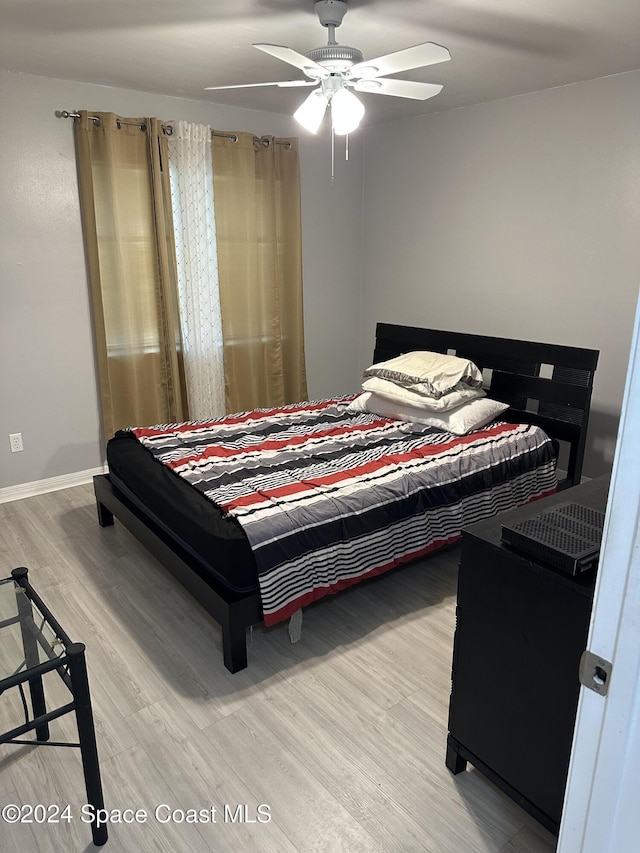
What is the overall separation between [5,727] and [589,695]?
6.48 ft

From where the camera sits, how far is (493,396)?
3900 millimetres

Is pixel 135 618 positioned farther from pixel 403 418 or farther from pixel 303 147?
pixel 303 147

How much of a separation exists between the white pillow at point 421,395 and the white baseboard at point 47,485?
1986 millimetres

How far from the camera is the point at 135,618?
264 cm

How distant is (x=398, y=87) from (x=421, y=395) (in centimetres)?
163

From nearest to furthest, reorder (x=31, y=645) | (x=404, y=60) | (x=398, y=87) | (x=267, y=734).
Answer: (x=31, y=645)
(x=267, y=734)
(x=404, y=60)
(x=398, y=87)

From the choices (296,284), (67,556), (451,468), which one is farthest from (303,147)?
(67,556)

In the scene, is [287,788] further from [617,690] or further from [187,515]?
[617,690]

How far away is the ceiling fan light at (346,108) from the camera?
8.30 ft

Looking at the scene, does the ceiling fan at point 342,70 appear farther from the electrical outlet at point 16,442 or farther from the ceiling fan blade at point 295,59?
the electrical outlet at point 16,442

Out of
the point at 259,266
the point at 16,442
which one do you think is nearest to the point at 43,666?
the point at 16,442

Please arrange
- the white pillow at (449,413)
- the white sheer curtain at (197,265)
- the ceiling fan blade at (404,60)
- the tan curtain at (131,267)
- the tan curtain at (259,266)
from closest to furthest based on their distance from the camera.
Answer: the ceiling fan blade at (404,60), the white pillow at (449,413), the tan curtain at (131,267), the white sheer curtain at (197,265), the tan curtain at (259,266)

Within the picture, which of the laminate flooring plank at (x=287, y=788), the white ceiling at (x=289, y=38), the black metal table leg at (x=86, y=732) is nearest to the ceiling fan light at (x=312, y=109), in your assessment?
the white ceiling at (x=289, y=38)

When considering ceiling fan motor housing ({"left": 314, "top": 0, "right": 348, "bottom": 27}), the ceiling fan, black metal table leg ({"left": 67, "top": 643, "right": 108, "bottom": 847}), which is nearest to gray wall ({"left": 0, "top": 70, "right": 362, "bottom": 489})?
the ceiling fan
